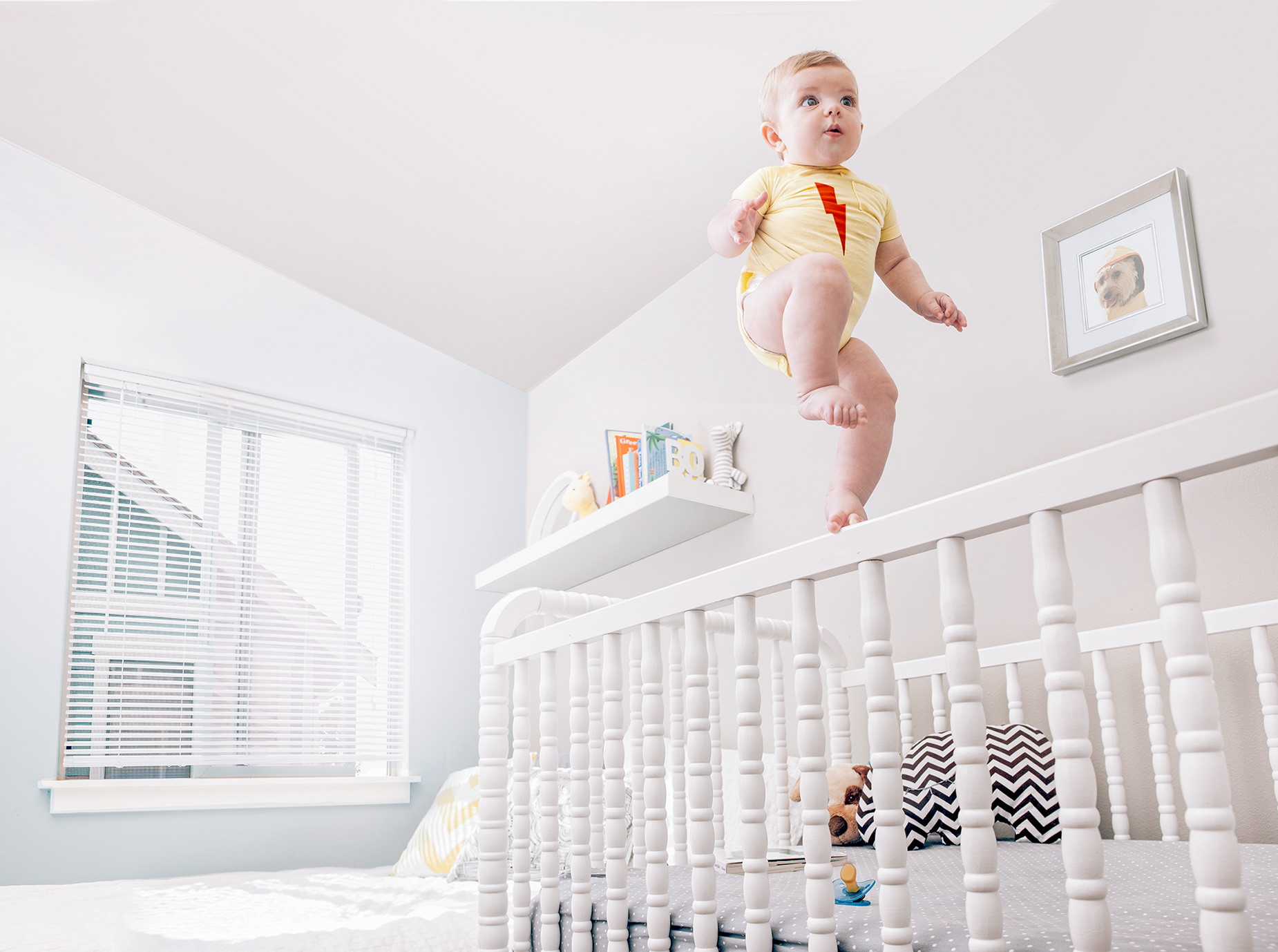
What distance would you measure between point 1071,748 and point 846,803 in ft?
3.30

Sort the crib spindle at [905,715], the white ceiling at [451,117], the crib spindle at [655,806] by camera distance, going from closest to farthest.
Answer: the crib spindle at [655,806] → the crib spindle at [905,715] → the white ceiling at [451,117]

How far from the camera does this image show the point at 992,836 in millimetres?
692

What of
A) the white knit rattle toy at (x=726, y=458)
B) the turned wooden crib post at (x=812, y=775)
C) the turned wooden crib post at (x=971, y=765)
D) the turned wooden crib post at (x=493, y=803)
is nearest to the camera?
the turned wooden crib post at (x=971, y=765)

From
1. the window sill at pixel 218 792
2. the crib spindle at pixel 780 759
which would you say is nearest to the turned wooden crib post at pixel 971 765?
the crib spindle at pixel 780 759

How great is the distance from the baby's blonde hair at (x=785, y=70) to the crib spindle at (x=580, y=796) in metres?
0.68

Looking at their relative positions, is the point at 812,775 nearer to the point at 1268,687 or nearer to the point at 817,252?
the point at 817,252

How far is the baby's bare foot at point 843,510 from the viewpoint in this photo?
0.90m

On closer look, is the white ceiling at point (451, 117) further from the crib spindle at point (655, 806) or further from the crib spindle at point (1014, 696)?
the crib spindle at point (655, 806)

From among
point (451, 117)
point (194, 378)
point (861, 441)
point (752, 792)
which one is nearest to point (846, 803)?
point (752, 792)

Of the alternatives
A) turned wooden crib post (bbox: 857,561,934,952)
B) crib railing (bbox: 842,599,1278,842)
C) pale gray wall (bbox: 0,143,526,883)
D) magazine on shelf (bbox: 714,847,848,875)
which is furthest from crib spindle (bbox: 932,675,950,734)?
pale gray wall (bbox: 0,143,526,883)

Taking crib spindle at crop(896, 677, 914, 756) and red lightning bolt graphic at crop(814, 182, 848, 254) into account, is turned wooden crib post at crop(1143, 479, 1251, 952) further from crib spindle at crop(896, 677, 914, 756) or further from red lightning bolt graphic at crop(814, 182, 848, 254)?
crib spindle at crop(896, 677, 914, 756)

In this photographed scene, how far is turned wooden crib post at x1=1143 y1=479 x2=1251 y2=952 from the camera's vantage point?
545 mm

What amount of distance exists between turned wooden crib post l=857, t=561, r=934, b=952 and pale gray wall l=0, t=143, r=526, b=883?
230 centimetres

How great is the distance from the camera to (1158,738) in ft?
4.49
